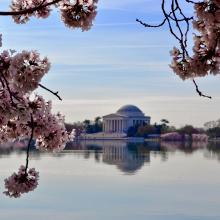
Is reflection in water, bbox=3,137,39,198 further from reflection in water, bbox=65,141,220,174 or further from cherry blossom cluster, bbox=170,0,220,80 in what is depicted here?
reflection in water, bbox=65,141,220,174

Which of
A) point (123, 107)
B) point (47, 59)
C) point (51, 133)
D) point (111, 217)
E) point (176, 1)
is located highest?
point (123, 107)

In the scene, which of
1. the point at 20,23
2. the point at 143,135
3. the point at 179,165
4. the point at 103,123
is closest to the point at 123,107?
the point at 103,123

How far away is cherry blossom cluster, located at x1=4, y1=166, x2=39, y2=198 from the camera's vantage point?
379 centimetres

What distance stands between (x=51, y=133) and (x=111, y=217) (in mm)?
18223

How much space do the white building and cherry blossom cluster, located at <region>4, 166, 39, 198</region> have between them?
126 metres

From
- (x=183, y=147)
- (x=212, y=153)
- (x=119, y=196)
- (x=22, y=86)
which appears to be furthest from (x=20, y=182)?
(x=183, y=147)

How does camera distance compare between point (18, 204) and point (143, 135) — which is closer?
point (18, 204)

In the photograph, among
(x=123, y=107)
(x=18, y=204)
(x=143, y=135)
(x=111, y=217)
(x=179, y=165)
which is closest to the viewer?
(x=111, y=217)

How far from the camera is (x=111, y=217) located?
22.0 metres

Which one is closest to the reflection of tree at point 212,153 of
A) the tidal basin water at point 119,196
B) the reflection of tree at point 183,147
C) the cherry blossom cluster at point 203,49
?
the reflection of tree at point 183,147

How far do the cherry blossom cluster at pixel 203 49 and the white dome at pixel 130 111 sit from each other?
12759cm

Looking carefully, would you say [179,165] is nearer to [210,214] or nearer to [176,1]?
[210,214]

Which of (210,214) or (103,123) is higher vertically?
(103,123)

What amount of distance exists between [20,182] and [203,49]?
1.31 m
